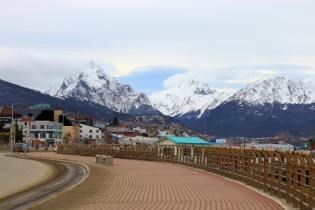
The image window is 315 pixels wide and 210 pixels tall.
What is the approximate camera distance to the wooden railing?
15016 millimetres

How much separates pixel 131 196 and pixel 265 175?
467cm

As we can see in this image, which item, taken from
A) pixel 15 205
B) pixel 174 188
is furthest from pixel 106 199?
pixel 174 188

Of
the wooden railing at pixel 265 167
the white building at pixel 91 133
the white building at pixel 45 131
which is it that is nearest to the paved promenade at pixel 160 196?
the wooden railing at pixel 265 167

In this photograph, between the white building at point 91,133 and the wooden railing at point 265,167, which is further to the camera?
the white building at point 91,133

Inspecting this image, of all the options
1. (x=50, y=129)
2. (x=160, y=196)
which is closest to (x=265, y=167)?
(x=160, y=196)

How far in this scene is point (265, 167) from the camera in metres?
20.2

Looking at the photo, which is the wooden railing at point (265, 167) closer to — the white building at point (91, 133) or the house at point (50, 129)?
the house at point (50, 129)

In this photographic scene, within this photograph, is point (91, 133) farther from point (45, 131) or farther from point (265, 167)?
point (265, 167)

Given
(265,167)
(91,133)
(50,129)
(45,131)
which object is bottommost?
A: (265,167)

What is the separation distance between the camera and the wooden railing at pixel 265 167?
1502 centimetres

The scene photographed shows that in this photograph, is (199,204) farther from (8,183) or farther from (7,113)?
(7,113)

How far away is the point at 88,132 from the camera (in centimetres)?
18125

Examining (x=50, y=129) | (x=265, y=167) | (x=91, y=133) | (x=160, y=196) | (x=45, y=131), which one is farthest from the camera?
(x=91, y=133)

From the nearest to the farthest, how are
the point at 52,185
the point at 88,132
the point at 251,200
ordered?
the point at 251,200, the point at 52,185, the point at 88,132
